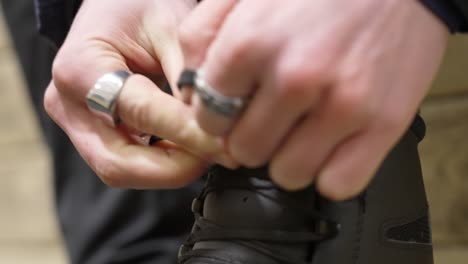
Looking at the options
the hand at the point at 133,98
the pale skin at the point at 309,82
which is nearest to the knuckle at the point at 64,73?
the hand at the point at 133,98

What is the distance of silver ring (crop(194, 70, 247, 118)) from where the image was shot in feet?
1.28

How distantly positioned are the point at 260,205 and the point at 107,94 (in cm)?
13

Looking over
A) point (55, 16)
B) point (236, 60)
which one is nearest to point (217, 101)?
point (236, 60)

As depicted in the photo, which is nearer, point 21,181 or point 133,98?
point 133,98

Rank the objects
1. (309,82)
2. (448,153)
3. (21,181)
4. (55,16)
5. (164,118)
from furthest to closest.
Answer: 1. (21,181)
2. (448,153)
3. (55,16)
4. (164,118)
5. (309,82)

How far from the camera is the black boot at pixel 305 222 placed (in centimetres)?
49

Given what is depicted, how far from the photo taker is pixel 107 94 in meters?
0.51

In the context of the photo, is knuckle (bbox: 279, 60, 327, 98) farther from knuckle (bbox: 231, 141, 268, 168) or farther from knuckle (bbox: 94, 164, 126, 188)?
knuckle (bbox: 94, 164, 126, 188)

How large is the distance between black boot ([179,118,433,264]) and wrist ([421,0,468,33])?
0.10 m

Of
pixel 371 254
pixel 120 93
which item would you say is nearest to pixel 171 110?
pixel 120 93

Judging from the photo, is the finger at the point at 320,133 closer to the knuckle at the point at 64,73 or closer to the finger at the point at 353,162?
the finger at the point at 353,162

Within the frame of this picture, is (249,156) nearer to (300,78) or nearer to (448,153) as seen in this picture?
(300,78)

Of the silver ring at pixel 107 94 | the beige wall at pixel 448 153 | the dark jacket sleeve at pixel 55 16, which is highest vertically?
the silver ring at pixel 107 94

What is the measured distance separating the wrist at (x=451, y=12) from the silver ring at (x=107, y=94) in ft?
0.71
